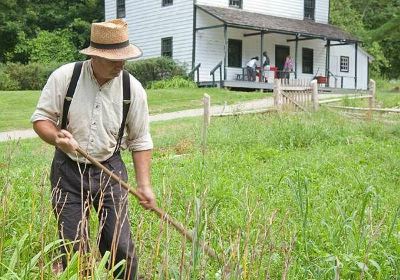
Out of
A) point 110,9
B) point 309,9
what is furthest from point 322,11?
point 110,9

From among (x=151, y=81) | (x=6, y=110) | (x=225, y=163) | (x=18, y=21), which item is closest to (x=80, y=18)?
(x=18, y=21)

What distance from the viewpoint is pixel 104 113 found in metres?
3.87

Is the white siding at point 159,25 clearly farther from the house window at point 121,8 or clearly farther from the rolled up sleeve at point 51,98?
the rolled up sleeve at point 51,98

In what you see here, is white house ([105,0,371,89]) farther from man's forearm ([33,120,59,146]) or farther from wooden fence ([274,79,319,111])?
man's forearm ([33,120,59,146])

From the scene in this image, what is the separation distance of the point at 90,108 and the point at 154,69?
81.4 feet

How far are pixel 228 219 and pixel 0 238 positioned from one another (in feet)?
10.2

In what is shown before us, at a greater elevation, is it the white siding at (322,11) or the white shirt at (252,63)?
the white siding at (322,11)

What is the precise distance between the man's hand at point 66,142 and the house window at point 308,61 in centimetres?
3054

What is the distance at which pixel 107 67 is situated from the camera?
12.4ft

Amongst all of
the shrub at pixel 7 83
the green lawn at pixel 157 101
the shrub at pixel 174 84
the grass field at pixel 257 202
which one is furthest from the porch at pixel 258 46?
the grass field at pixel 257 202

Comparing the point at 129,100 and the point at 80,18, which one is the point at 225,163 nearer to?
the point at 129,100

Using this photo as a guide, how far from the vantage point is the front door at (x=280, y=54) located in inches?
1276

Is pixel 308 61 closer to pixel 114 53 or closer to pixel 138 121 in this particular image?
pixel 138 121

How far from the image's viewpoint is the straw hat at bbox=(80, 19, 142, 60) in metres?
3.72
